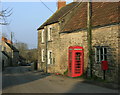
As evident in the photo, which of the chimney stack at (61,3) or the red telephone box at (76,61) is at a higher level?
the chimney stack at (61,3)

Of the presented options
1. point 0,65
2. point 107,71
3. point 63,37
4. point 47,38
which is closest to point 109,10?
point 107,71

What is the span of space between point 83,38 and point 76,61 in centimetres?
220

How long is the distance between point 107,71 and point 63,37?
787cm

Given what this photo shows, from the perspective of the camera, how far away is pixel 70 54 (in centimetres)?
1678

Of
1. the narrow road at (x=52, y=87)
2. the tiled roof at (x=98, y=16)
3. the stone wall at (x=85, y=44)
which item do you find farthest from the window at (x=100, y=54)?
the narrow road at (x=52, y=87)

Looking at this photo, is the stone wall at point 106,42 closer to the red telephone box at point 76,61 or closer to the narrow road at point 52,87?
the red telephone box at point 76,61

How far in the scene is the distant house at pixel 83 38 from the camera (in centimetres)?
1393

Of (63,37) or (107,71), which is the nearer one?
(107,71)

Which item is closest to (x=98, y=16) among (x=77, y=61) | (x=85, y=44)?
(x=85, y=44)

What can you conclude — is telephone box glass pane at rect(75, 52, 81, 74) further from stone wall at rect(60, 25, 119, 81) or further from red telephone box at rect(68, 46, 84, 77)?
stone wall at rect(60, 25, 119, 81)

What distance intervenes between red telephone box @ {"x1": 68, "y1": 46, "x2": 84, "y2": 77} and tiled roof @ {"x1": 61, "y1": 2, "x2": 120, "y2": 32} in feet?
7.43

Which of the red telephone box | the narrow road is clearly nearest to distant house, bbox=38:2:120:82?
the red telephone box

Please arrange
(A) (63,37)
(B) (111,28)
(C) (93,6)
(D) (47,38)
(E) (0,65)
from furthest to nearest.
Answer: (E) (0,65) < (D) (47,38) < (A) (63,37) < (C) (93,6) < (B) (111,28)

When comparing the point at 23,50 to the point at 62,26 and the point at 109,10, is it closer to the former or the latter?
the point at 62,26
